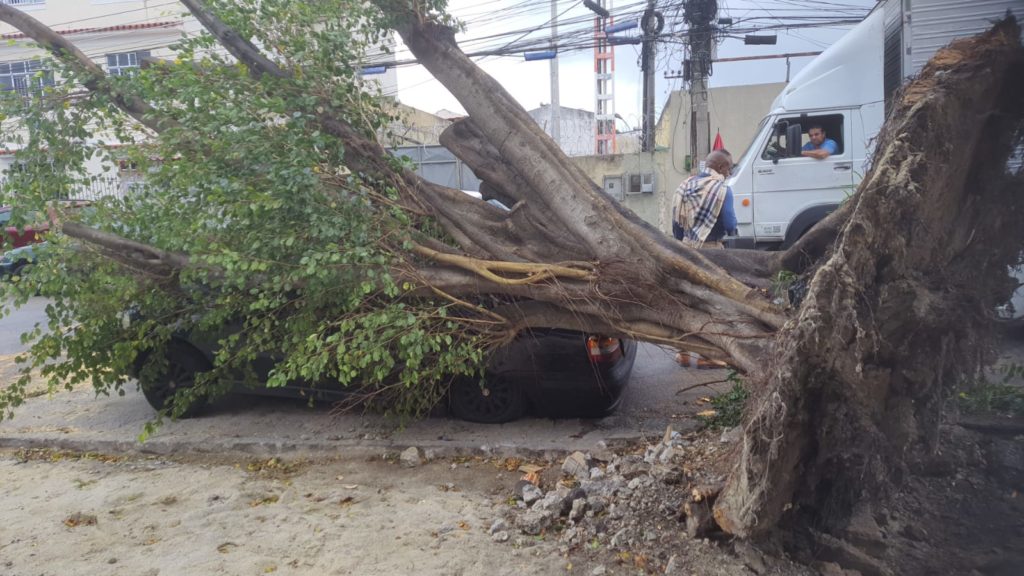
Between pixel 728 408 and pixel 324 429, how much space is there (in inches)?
131

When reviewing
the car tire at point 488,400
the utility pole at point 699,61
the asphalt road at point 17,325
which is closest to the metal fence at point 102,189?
the car tire at point 488,400

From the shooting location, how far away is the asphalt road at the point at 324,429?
5.67 metres

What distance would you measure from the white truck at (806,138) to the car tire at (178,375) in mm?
7193

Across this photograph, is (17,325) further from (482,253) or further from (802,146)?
(802,146)

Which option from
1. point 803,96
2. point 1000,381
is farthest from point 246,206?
point 803,96

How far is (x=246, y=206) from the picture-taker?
16.1 feet

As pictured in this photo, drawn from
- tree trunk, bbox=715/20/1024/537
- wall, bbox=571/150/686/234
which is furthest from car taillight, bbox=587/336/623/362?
wall, bbox=571/150/686/234

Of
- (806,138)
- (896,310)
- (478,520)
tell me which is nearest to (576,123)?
(806,138)

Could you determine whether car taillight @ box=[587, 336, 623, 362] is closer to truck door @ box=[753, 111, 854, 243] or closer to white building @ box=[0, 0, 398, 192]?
truck door @ box=[753, 111, 854, 243]

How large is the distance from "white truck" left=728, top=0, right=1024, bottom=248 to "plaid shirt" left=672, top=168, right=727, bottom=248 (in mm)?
3066

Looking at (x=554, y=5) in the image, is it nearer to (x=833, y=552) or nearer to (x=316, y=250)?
(x=316, y=250)

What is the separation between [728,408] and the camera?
18.6ft

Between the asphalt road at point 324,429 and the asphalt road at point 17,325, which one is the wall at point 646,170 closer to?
the asphalt road at point 17,325

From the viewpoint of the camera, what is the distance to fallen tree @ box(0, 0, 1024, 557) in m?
3.28
